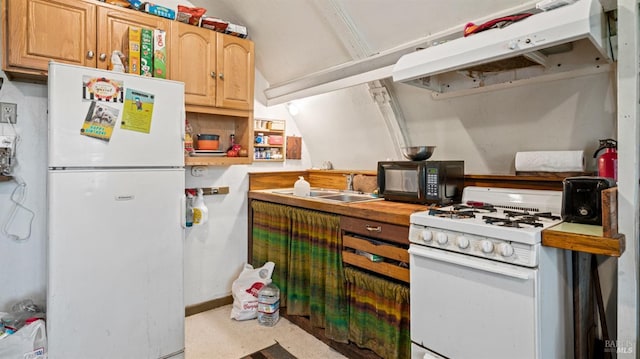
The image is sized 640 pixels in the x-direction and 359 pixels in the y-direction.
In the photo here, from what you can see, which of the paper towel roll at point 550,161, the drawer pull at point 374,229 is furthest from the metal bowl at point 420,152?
the drawer pull at point 374,229

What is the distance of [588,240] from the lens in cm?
127

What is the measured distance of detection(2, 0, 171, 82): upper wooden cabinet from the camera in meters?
1.86

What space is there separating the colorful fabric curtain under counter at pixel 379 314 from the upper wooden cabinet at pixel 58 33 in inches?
81.5

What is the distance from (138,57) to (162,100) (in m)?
0.36

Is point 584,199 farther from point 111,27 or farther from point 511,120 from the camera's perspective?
point 111,27

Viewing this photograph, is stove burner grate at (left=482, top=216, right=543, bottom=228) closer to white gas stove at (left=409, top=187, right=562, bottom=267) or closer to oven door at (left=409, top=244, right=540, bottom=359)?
white gas stove at (left=409, top=187, right=562, bottom=267)

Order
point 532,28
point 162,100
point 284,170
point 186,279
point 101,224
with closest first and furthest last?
point 532,28
point 101,224
point 162,100
point 186,279
point 284,170

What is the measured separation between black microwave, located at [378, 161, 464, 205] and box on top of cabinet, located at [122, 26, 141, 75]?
174 centimetres

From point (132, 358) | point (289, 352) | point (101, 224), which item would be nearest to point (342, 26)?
point (101, 224)

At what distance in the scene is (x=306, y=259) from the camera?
8.30 feet

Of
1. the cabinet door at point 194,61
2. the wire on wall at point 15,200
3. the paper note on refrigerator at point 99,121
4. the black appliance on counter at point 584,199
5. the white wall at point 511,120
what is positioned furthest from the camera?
the cabinet door at point 194,61

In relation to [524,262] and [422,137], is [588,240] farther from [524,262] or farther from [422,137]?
[422,137]

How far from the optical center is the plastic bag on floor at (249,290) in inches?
108

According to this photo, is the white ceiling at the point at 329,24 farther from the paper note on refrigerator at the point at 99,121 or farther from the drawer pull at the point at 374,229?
the paper note on refrigerator at the point at 99,121
